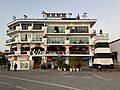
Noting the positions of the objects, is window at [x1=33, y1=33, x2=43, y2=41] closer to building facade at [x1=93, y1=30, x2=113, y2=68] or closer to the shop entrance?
the shop entrance

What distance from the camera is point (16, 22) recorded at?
5506cm

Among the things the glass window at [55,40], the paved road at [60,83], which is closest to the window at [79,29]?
the glass window at [55,40]

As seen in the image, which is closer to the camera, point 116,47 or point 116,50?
point 116,50

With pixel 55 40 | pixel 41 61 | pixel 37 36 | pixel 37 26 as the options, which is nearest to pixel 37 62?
pixel 41 61

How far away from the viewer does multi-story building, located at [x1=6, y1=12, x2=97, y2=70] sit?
5150cm

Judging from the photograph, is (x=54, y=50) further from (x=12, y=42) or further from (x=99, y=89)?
(x=99, y=89)

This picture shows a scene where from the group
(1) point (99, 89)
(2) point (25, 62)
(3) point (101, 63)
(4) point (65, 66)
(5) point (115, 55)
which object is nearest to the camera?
(1) point (99, 89)

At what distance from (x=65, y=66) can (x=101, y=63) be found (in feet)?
34.0

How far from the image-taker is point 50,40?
5319 cm

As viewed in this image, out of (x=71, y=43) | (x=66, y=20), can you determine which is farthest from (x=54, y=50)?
(x=66, y=20)

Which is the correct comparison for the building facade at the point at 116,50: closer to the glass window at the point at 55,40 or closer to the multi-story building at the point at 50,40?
the multi-story building at the point at 50,40

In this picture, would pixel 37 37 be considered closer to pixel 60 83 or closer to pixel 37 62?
pixel 37 62

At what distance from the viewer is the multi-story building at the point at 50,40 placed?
5150cm

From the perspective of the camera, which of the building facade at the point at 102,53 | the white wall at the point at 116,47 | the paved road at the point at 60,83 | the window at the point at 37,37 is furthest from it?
the white wall at the point at 116,47
